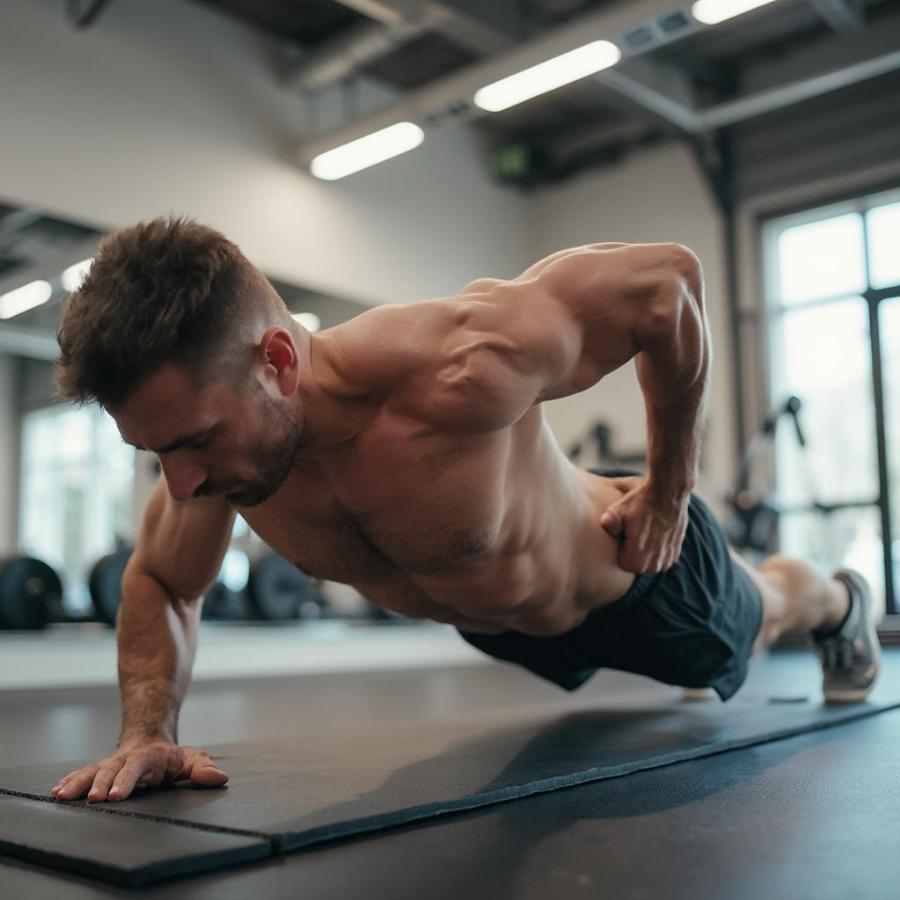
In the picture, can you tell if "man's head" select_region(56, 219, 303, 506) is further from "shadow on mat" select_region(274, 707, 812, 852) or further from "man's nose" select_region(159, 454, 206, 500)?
"shadow on mat" select_region(274, 707, 812, 852)

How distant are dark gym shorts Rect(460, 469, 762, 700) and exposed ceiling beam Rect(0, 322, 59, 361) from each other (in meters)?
3.53

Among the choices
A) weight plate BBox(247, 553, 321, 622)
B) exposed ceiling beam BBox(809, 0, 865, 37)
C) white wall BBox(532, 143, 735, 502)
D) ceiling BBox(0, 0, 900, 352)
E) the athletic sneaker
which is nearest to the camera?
the athletic sneaker

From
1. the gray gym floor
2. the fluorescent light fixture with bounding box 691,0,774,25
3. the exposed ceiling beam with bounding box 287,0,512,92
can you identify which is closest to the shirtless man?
the gray gym floor

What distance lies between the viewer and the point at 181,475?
1.23m

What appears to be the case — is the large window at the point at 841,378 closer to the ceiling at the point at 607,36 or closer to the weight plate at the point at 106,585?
the ceiling at the point at 607,36

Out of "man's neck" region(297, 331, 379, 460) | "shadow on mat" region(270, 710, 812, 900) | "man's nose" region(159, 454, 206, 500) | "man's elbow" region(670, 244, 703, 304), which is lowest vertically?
"shadow on mat" region(270, 710, 812, 900)

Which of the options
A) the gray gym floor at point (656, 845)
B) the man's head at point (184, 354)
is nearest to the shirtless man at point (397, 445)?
the man's head at point (184, 354)

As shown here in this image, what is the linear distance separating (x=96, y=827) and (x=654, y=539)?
973mm

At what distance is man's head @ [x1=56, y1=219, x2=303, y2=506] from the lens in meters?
1.16

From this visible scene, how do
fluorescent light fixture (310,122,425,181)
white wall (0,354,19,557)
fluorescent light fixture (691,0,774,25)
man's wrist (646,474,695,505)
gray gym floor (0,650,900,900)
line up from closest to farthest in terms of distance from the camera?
1. gray gym floor (0,650,900,900)
2. man's wrist (646,474,695,505)
3. fluorescent light fixture (691,0,774,25)
4. white wall (0,354,19,557)
5. fluorescent light fixture (310,122,425,181)

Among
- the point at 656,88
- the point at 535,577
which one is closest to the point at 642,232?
the point at 656,88

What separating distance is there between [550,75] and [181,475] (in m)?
4.30

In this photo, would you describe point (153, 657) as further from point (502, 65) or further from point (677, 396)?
point (502, 65)

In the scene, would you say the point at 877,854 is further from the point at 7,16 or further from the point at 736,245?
the point at 736,245
